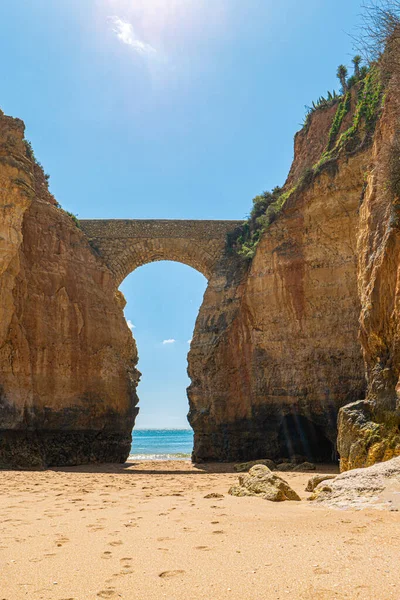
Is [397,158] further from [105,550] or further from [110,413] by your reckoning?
[110,413]

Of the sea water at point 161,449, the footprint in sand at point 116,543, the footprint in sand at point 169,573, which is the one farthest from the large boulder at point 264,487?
the sea water at point 161,449

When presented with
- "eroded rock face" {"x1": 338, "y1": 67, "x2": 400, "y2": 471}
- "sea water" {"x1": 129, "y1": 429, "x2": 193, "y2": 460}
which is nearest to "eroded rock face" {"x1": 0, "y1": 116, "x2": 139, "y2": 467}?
"eroded rock face" {"x1": 338, "y1": 67, "x2": 400, "y2": 471}

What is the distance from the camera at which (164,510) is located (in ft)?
18.6

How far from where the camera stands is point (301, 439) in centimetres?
1642

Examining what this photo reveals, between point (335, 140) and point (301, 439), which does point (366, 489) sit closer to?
point (301, 439)

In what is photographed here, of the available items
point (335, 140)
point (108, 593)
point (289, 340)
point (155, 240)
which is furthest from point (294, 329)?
point (108, 593)

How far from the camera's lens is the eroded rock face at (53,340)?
1397cm

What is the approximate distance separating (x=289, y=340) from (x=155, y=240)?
25.7 feet

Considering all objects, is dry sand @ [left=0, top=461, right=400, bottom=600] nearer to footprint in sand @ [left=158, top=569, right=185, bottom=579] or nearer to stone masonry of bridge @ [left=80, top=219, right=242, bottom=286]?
footprint in sand @ [left=158, top=569, right=185, bottom=579]

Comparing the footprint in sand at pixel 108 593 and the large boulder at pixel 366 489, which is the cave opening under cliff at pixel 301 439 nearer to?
the large boulder at pixel 366 489

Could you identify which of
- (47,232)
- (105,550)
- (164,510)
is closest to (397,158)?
(164,510)

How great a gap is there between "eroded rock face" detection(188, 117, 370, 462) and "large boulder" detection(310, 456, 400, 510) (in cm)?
896

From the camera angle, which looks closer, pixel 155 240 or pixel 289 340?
pixel 289 340

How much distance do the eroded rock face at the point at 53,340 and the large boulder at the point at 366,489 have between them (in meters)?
10.3
